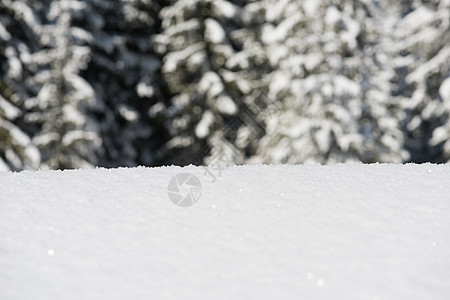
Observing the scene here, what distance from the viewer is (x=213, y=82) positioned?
17156 mm

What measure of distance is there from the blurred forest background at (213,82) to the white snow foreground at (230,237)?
968 centimetres

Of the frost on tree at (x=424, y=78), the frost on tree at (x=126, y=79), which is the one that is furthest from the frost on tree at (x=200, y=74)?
the frost on tree at (x=424, y=78)

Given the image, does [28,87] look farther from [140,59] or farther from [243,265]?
[243,265]

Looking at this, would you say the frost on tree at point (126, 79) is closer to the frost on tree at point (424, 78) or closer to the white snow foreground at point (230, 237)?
the frost on tree at point (424, 78)

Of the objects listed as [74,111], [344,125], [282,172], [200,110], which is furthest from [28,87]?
[282,172]

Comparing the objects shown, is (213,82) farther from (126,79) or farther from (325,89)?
(325,89)

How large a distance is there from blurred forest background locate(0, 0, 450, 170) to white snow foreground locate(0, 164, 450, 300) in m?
9.68

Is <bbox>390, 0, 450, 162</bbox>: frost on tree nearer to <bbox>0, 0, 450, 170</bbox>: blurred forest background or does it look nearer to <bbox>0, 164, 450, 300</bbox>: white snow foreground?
<bbox>0, 0, 450, 170</bbox>: blurred forest background

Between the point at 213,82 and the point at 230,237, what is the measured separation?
13637 mm

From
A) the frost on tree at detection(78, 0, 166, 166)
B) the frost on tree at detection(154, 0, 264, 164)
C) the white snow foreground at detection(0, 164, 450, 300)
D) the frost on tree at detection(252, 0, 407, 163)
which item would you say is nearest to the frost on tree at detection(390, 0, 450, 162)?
the frost on tree at detection(252, 0, 407, 163)

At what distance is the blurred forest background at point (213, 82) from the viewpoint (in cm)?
1543

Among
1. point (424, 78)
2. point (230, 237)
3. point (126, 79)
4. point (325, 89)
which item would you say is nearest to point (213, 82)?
point (126, 79)

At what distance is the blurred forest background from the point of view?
50.6ft

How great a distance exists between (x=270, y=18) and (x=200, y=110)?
342 cm
